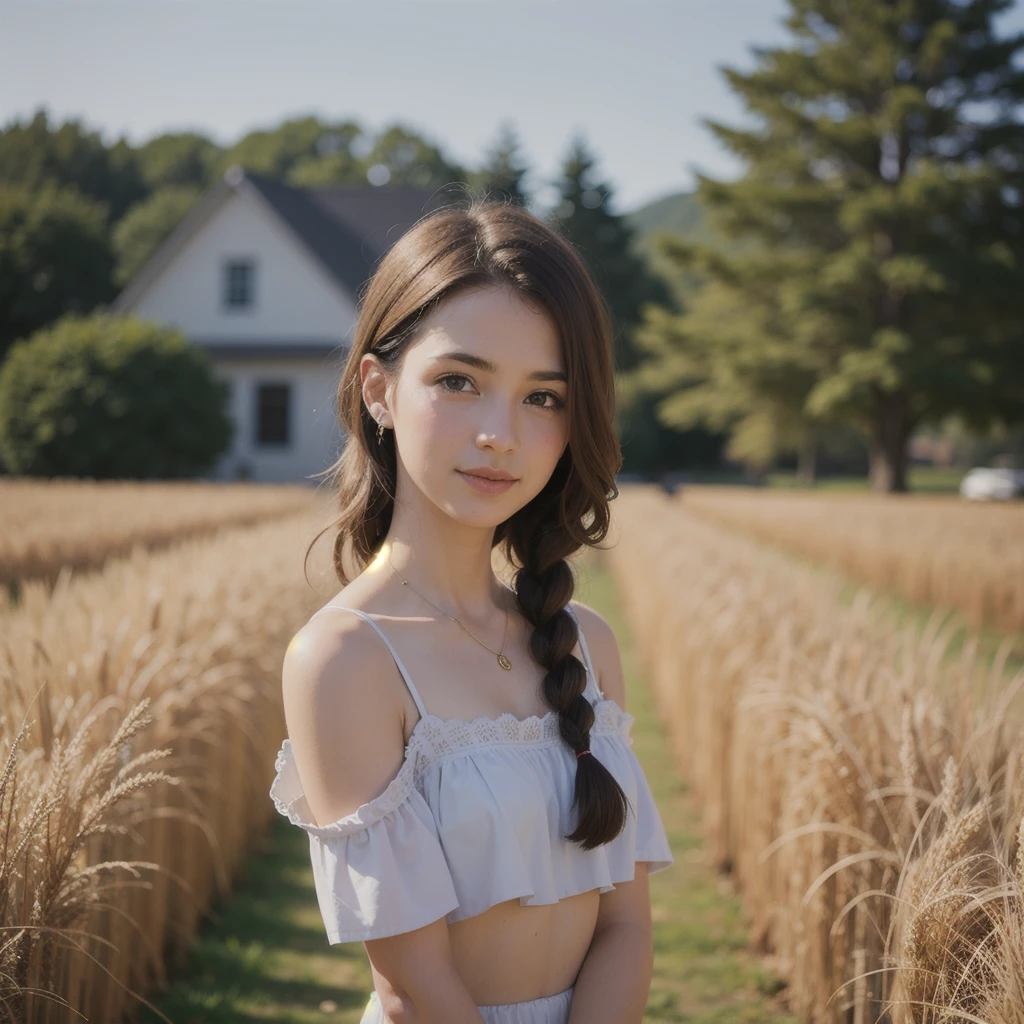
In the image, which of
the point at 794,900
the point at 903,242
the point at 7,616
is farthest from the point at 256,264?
the point at 794,900

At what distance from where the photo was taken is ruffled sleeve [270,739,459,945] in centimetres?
165

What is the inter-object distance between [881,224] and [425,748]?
30957 millimetres

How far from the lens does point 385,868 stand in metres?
1.66

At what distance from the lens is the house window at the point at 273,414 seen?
2775 cm

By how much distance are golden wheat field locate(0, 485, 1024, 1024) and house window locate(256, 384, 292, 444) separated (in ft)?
72.8

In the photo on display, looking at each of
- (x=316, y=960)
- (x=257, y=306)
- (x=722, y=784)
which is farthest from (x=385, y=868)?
(x=257, y=306)

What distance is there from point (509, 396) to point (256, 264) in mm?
27557

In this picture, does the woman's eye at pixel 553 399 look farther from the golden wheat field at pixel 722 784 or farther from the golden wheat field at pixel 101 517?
the golden wheat field at pixel 101 517

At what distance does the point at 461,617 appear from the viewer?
203 centimetres

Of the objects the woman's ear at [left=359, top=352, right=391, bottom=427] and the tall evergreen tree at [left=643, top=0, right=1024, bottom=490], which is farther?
the tall evergreen tree at [left=643, top=0, right=1024, bottom=490]

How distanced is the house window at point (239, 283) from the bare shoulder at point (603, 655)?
27.3 metres

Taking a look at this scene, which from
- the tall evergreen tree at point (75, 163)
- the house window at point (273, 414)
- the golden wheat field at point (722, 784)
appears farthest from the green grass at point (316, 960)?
the tall evergreen tree at point (75, 163)

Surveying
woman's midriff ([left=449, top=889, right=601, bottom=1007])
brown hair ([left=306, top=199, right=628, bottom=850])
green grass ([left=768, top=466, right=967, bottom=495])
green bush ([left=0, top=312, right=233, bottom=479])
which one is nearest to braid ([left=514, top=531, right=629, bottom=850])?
brown hair ([left=306, top=199, right=628, bottom=850])

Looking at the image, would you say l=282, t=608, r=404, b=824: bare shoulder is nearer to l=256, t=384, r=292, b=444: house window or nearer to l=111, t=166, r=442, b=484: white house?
l=111, t=166, r=442, b=484: white house
